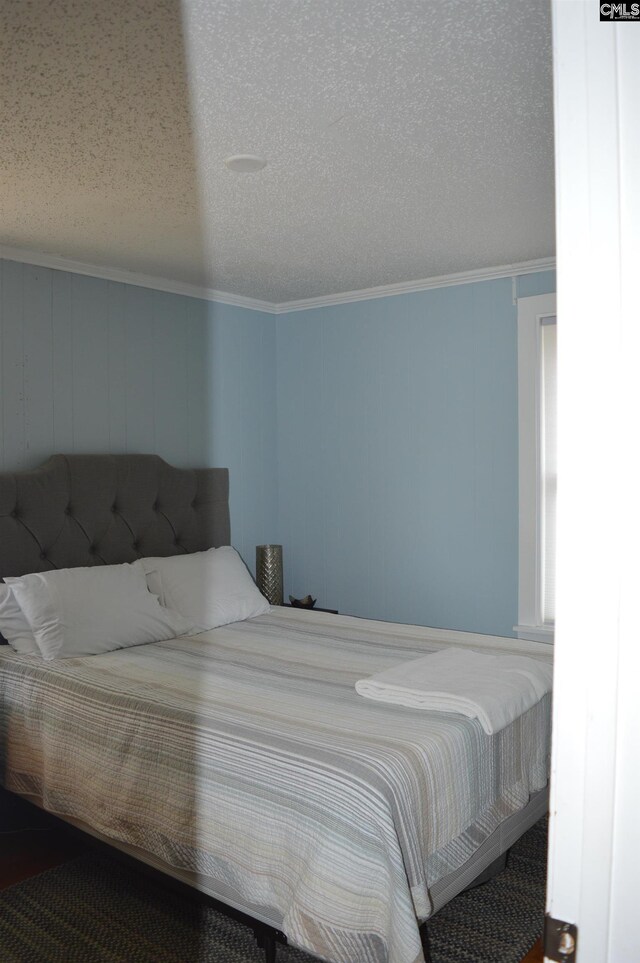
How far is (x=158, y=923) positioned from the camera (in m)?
2.26

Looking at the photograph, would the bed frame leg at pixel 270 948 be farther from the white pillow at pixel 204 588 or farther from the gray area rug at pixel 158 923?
the white pillow at pixel 204 588

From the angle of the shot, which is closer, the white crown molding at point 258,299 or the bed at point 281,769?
the bed at point 281,769

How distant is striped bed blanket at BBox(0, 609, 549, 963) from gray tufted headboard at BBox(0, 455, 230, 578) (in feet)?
1.91

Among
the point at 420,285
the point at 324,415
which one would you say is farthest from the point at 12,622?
the point at 420,285

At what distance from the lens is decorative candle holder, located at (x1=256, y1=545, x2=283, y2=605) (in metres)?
4.16

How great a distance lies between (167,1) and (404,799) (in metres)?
1.84

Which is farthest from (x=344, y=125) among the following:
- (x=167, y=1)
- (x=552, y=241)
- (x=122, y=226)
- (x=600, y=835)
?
(x=600, y=835)

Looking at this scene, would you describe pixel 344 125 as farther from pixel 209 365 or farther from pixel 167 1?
pixel 209 365

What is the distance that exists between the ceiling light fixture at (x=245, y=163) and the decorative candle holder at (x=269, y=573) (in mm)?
2237

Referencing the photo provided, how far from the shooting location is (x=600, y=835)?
0.68m

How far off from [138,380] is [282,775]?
98.6 inches

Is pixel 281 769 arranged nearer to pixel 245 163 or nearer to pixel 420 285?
pixel 245 163

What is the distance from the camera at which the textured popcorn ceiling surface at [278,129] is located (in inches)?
63.4

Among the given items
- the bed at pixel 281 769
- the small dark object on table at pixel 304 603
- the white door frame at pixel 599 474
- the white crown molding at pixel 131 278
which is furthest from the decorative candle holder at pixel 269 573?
the white door frame at pixel 599 474
